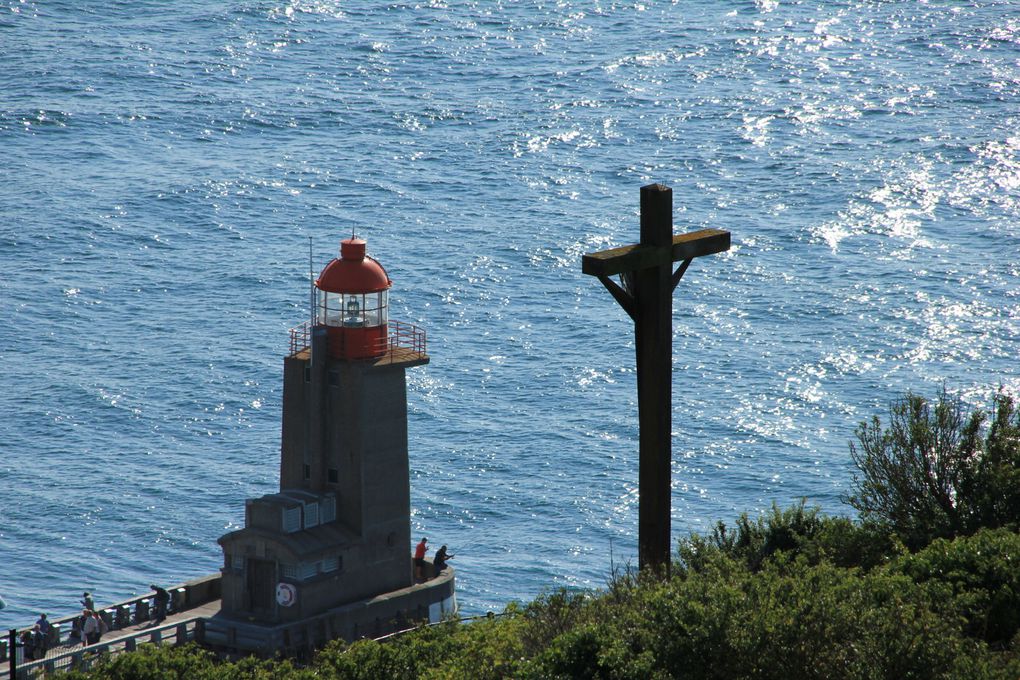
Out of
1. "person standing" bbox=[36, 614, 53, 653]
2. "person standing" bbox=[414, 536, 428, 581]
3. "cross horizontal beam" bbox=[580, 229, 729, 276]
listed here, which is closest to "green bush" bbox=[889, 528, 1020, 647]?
"cross horizontal beam" bbox=[580, 229, 729, 276]

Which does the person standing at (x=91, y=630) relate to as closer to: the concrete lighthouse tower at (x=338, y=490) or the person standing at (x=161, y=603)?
the person standing at (x=161, y=603)

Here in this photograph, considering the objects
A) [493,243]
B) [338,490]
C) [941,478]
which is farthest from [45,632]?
[493,243]

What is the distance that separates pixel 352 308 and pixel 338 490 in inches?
197

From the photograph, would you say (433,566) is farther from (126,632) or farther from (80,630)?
(80,630)

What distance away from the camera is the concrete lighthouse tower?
4088 centimetres

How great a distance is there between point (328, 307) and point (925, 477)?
57.7 feet

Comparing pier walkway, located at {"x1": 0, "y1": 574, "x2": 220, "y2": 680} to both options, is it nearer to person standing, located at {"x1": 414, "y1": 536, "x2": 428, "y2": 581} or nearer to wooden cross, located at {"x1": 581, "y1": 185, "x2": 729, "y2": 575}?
person standing, located at {"x1": 414, "y1": 536, "x2": 428, "y2": 581}

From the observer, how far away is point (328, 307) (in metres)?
41.9

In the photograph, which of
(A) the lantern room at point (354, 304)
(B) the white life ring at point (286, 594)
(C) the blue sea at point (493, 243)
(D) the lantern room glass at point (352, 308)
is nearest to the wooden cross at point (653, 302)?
(B) the white life ring at point (286, 594)

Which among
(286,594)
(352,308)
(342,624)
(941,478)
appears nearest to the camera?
(941,478)

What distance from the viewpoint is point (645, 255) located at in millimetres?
20250

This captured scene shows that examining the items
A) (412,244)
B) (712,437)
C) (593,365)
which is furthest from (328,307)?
(412,244)

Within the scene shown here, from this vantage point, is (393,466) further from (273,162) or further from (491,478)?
(273,162)

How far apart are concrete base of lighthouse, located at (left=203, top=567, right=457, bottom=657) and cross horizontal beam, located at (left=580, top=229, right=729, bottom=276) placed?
803 inches
